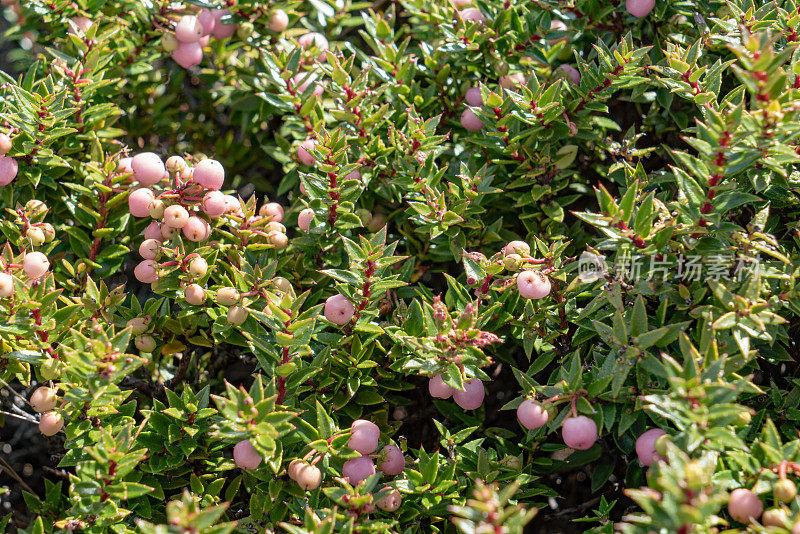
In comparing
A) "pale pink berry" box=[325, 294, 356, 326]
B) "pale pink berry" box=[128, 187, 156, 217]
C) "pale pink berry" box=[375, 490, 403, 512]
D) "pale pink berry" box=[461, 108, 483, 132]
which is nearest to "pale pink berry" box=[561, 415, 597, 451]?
"pale pink berry" box=[375, 490, 403, 512]

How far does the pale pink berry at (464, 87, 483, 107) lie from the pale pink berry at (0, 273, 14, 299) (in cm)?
152

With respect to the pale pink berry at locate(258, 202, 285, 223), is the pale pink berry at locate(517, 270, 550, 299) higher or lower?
higher

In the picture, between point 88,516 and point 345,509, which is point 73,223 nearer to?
point 88,516

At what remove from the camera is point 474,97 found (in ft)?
7.70

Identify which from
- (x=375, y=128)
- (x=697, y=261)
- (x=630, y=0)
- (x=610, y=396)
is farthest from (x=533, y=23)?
(x=610, y=396)

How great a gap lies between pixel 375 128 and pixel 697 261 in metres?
1.11

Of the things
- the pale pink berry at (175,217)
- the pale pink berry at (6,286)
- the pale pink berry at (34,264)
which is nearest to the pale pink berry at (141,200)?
the pale pink berry at (175,217)

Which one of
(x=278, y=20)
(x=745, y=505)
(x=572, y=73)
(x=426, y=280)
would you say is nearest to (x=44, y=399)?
(x=426, y=280)

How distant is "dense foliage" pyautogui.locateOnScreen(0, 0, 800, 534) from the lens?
1615 mm

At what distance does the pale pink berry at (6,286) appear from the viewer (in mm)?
1818

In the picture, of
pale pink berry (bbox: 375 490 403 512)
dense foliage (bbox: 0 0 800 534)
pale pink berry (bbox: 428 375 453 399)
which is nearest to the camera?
dense foliage (bbox: 0 0 800 534)

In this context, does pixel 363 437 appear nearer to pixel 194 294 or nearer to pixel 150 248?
pixel 194 294

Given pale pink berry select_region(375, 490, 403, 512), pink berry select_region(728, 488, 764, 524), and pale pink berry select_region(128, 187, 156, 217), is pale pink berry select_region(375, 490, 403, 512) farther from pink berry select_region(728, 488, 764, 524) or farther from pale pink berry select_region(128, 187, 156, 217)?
pale pink berry select_region(128, 187, 156, 217)

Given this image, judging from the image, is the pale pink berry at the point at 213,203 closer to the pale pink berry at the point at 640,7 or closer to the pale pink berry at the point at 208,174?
the pale pink berry at the point at 208,174
